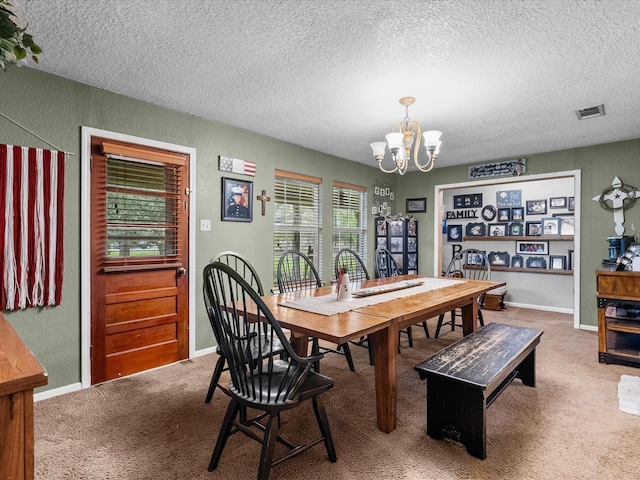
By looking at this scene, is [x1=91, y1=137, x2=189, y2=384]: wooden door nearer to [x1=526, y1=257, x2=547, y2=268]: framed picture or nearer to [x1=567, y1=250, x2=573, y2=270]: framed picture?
[x1=526, y1=257, x2=547, y2=268]: framed picture

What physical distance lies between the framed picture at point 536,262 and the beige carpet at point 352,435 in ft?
9.51

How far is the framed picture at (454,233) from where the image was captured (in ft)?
21.4

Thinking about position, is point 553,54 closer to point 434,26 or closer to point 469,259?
point 434,26

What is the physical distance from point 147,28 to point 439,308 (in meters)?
2.52

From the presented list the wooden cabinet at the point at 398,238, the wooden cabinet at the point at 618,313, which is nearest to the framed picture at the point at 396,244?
the wooden cabinet at the point at 398,238

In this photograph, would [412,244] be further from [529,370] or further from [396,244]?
[529,370]

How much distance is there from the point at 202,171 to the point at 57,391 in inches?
85.0

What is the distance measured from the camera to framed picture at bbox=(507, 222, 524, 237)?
5.86m

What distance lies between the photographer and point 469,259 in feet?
20.9

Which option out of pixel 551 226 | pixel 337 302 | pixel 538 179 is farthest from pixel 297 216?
pixel 551 226

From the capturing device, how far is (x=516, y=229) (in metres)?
5.89

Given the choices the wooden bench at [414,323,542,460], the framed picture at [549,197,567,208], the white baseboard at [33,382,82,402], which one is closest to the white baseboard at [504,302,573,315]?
the framed picture at [549,197,567,208]

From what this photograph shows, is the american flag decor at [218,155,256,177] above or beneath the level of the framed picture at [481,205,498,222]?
above

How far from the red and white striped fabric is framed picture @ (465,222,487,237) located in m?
5.98
